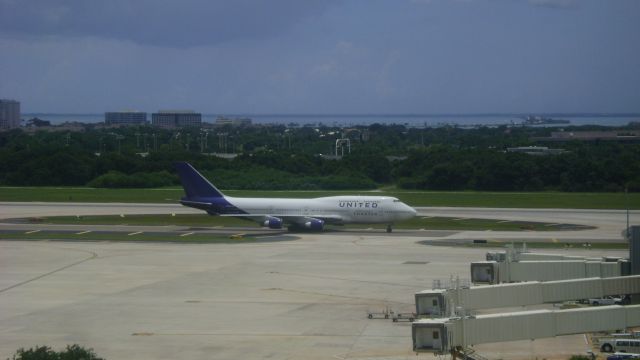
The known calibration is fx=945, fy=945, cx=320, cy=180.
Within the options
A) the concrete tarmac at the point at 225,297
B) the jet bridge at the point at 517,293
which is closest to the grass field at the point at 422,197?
the concrete tarmac at the point at 225,297

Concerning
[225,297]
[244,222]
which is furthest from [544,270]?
[244,222]

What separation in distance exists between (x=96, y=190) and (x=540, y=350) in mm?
118428

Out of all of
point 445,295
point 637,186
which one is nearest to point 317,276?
point 445,295

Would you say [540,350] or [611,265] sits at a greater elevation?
[611,265]

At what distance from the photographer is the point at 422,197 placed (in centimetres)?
13388

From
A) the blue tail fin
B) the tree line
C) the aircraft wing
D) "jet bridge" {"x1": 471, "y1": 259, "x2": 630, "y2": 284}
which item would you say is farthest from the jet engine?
the tree line

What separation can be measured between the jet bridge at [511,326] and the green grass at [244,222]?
6205 cm

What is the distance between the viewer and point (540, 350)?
38.9 meters

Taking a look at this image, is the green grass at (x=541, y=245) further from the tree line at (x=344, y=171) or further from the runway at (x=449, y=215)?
the tree line at (x=344, y=171)

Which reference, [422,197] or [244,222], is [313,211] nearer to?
[244,222]

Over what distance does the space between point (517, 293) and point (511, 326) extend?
530 centimetres

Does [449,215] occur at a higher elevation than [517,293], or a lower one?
lower

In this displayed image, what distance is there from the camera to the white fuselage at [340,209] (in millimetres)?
90375

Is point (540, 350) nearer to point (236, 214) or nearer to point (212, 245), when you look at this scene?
point (212, 245)
